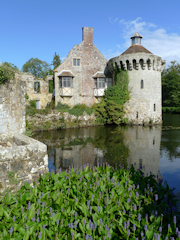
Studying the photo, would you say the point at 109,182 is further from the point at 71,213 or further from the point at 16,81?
the point at 16,81

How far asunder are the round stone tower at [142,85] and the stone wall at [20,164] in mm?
19647

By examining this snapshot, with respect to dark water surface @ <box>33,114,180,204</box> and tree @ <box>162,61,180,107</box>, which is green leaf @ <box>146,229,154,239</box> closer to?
dark water surface @ <box>33,114,180,204</box>

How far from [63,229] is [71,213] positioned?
28cm

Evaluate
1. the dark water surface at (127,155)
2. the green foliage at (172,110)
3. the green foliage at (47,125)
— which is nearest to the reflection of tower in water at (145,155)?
the dark water surface at (127,155)

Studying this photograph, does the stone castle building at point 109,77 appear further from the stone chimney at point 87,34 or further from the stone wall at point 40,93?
the stone wall at point 40,93

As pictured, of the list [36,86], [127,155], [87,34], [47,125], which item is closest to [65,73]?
[87,34]

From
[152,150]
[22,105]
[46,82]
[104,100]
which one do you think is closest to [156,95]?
[104,100]

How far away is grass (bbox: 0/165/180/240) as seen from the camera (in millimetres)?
3141

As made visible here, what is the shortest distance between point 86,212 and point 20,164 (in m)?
1.96

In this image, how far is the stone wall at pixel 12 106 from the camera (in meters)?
6.27

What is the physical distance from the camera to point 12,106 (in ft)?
21.7

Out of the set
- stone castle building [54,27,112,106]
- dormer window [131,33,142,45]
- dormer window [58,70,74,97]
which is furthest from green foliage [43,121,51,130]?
dormer window [131,33,142,45]

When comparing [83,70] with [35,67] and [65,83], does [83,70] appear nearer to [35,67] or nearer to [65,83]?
[65,83]

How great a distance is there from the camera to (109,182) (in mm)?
4930
